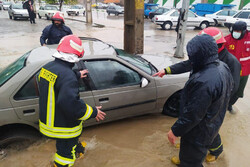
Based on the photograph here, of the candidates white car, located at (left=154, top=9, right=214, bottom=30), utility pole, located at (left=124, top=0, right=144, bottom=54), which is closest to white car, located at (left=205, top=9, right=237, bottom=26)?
white car, located at (left=154, top=9, right=214, bottom=30)

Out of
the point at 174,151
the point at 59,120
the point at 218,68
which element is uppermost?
the point at 218,68

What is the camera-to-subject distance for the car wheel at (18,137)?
98.7 inches

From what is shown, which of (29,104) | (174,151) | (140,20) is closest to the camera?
(29,104)

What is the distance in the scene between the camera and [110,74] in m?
2.89

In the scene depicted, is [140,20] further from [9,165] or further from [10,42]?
[10,42]

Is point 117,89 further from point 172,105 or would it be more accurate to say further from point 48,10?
point 48,10

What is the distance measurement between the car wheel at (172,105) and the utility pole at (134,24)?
2.96m

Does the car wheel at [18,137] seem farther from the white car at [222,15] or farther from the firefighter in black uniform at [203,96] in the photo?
the white car at [222,15]

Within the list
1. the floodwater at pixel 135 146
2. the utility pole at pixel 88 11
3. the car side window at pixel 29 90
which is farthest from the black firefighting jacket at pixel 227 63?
the utility pole at pixel 88 11

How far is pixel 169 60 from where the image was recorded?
13.8 ft

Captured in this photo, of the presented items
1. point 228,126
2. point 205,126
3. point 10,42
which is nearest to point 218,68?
point 205,126

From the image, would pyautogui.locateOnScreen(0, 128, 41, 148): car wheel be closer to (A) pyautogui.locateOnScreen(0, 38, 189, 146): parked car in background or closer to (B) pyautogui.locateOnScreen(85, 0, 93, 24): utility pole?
(A) pyautogui.locateOnScreen(0, 38, 189, 146): parked car in background

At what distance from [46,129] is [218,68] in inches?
68.4

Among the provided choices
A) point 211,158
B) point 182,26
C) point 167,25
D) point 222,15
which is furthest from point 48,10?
point 211,158
